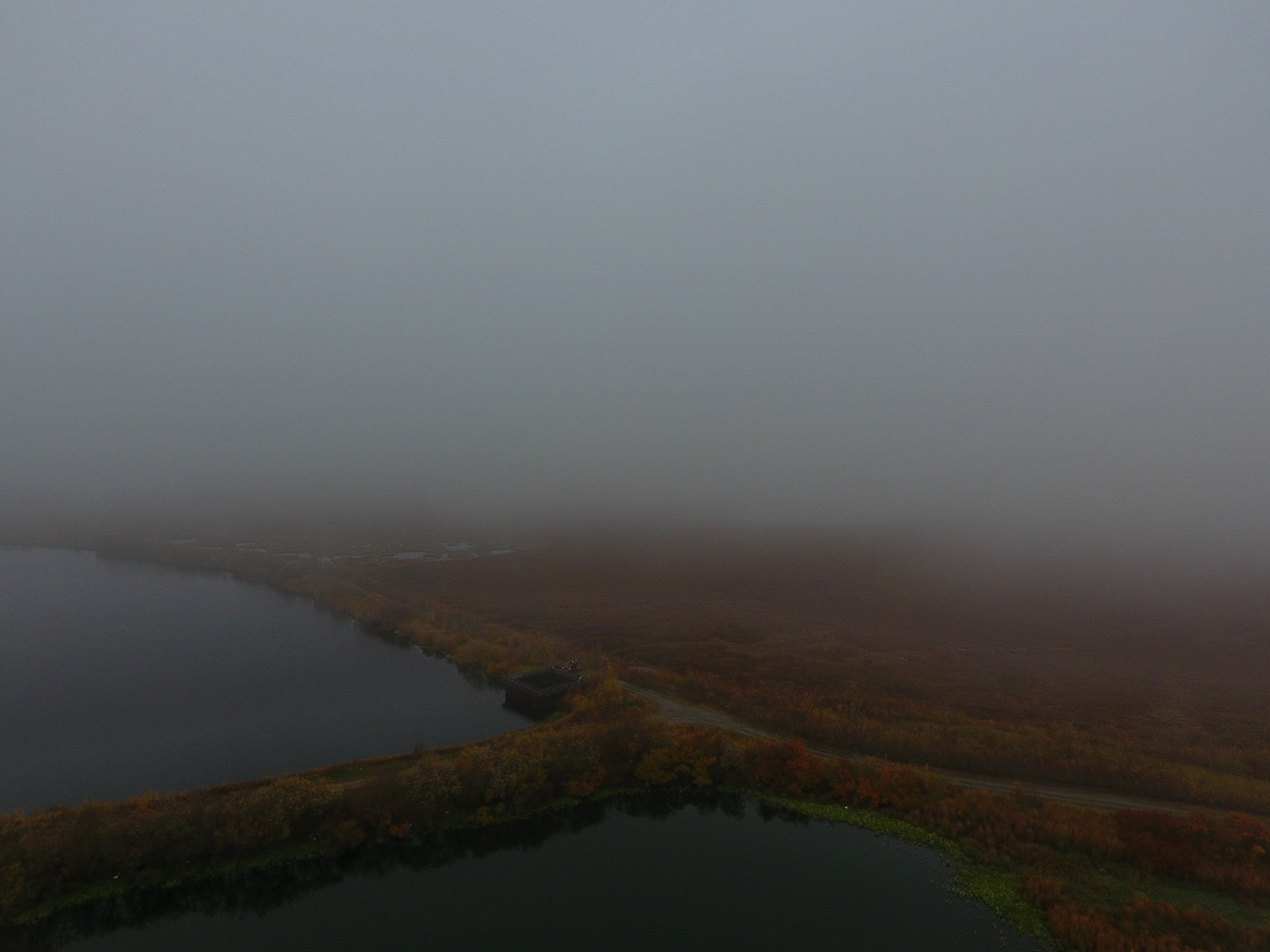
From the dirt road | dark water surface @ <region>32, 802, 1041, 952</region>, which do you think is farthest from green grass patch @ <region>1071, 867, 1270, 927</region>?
the dirt road

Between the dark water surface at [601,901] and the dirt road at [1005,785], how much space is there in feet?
20.5

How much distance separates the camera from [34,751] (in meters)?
32.7

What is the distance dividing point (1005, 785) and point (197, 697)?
1887 inches

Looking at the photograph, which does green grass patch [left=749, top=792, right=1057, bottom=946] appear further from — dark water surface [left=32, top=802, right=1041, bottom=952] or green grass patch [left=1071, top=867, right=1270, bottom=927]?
green grass patch [left=1071, top=867, right=1270, bottom=927]

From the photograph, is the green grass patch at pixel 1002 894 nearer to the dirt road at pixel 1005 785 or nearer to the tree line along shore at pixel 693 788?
the tree line along shore at pixel 693 788

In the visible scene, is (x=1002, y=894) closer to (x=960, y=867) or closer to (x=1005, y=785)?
(x=960, y=867)

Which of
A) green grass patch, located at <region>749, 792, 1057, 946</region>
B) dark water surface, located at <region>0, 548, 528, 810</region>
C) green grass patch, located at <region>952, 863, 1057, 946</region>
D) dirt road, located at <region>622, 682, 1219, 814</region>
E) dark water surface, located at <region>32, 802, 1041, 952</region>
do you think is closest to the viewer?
dark water surface, located at <region>32, 802, 1041, 952</region>

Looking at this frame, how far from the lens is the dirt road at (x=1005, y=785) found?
92.4ft

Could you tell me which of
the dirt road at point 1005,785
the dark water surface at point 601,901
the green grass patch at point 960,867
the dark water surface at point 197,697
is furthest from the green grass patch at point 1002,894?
the dark water surface at point 197,697

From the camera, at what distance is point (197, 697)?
133 feet

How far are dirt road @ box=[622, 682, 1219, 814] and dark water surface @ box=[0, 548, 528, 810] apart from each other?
1183cm

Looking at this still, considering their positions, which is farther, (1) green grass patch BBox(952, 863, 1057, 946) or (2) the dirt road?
(2) the dirt road

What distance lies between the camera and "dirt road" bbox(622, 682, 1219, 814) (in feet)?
92.4

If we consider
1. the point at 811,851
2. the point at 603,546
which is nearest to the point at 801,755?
the point at 811,851
